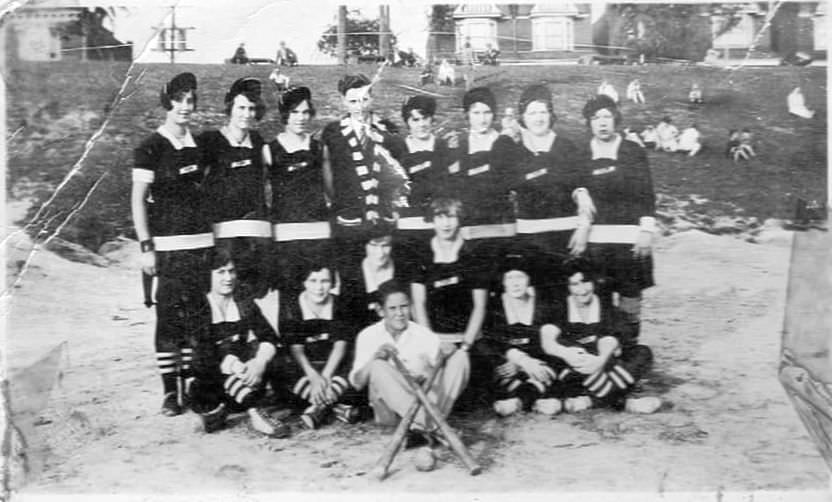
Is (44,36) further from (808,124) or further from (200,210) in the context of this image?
(808,124)

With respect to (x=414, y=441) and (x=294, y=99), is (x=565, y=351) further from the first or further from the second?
(x=294, y=99)

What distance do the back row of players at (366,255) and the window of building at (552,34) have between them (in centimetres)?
29

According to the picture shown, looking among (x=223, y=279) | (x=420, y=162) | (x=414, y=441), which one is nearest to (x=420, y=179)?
(x=420, y=162)

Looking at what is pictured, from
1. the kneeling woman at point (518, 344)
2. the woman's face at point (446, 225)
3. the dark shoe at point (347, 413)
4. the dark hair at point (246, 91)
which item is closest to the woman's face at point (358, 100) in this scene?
the dark hair at point (246, 91)

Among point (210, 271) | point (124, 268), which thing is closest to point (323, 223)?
point (210, 271)

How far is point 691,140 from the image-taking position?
91.5 inches

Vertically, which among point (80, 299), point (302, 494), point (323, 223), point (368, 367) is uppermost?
point (323, 223)

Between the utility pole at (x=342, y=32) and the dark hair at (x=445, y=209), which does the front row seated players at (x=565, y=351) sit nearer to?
the dark hair at (x=445, y=209)

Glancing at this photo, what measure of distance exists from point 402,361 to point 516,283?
37 centimetres

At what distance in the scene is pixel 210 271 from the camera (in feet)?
7.40

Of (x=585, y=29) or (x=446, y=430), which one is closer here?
(x=446, y=430)

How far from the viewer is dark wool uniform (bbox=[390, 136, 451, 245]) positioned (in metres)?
2.27

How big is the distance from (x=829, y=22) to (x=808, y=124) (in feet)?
0.95

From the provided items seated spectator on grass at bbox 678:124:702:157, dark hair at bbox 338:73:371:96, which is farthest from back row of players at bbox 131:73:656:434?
seated spectator on grass at bbox 678:124:702:157
